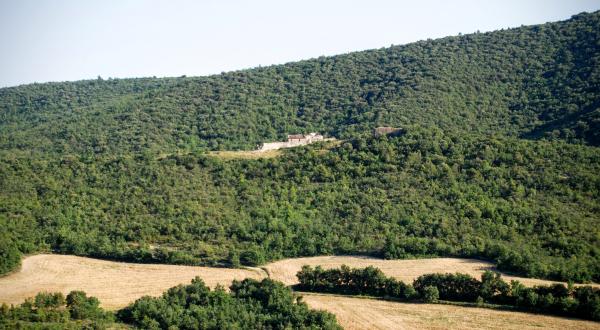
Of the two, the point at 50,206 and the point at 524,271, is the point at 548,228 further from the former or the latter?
the point at 50,206

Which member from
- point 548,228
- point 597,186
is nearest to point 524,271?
point 548,228

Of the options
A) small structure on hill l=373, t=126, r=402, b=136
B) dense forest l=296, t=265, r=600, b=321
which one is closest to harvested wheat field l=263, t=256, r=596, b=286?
dense forest l=296, t=265, r=600, b=321

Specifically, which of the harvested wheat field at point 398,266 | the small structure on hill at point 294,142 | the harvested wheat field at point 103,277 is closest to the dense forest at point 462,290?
the harvested wheat field at point 398,266

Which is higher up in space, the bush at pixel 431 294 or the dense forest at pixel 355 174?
the dense forest at pixel 355 174

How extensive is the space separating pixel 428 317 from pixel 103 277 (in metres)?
26.3

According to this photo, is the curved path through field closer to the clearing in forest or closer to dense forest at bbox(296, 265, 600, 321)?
the clearing in forest

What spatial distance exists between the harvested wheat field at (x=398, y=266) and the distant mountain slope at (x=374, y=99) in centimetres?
3739

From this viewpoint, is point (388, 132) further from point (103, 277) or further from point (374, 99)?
point (103, 277)

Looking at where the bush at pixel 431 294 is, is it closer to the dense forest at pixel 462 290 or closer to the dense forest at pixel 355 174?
the dense forest at pixel 462 290

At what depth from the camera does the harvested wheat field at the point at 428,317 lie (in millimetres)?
41594

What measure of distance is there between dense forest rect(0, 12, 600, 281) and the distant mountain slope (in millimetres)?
344

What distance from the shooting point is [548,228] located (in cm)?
5478

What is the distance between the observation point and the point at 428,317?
4341 centimetres

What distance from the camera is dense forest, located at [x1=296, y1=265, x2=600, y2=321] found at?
42781mm
